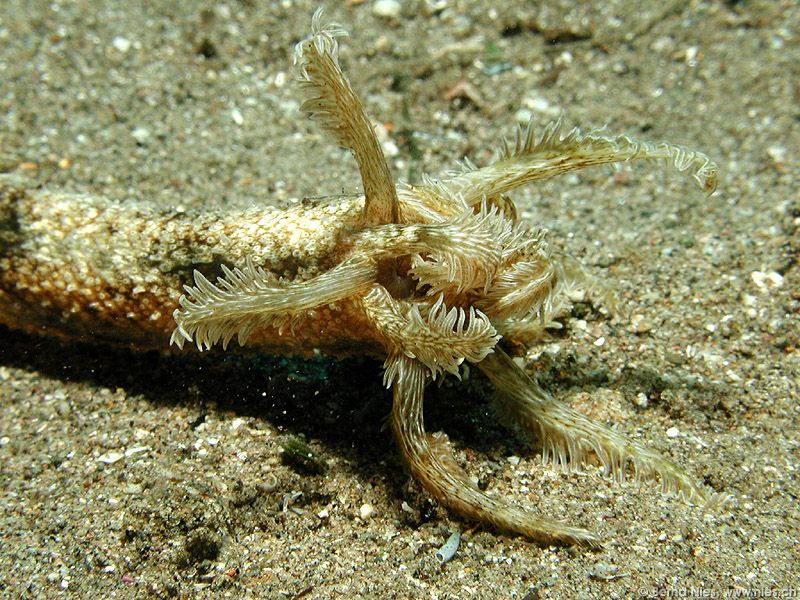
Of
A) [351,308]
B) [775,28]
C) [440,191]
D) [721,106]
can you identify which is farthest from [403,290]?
[775,28]

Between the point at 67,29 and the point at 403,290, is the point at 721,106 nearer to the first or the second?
the point at 403,290

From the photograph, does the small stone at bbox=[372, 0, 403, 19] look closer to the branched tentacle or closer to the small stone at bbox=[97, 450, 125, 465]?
the branched tentacle

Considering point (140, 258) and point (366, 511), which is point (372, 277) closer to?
point (366, 511)

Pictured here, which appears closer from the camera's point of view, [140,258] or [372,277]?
[372,277]

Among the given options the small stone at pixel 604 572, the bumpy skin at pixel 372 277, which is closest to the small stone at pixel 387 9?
the bumpy skin at pixel 372 277

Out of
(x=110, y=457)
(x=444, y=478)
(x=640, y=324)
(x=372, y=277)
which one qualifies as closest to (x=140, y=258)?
(x=110, y=457)

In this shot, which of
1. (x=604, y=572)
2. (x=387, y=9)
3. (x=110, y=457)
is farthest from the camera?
(x=387, y=9)
